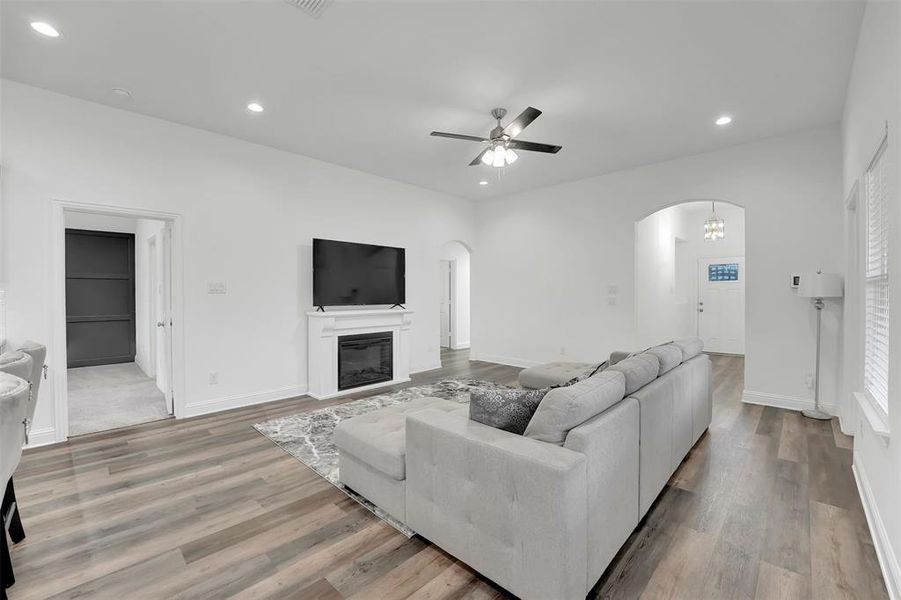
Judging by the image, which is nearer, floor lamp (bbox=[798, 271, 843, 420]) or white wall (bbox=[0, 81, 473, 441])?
Result: white wall (bbox=[0, 81, 473, 441])

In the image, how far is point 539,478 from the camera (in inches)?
57.7

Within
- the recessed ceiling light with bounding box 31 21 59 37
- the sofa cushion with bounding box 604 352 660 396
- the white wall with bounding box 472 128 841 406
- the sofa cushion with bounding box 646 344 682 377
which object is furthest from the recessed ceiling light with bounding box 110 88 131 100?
the white wall with bounding box 472 128 841 406

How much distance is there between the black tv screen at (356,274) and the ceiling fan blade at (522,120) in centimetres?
275

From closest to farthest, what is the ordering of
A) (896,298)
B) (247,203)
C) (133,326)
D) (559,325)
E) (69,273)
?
1. (896,298)
2. (247,203)
3. (559,325)
4. (69,273)
5. (133,326)

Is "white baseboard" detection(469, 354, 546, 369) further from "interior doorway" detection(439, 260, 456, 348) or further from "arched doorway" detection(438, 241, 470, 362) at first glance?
"interior doorway" detection(439, 260, 456, 348)

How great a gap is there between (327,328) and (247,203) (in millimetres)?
1711

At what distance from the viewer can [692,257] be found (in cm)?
854

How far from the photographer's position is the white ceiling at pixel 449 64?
2.44m

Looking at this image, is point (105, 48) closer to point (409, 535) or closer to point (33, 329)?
point (33, 329)

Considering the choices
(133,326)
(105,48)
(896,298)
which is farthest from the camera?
(133,326)

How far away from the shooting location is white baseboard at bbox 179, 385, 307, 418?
408 centimetres

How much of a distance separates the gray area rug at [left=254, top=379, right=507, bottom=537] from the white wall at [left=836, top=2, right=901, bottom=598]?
7.33 feet

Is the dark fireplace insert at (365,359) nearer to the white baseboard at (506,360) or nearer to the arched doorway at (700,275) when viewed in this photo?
the white baseboard at (506,360)

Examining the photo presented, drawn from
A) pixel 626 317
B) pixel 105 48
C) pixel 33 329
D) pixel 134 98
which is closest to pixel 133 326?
pixel 33 329
